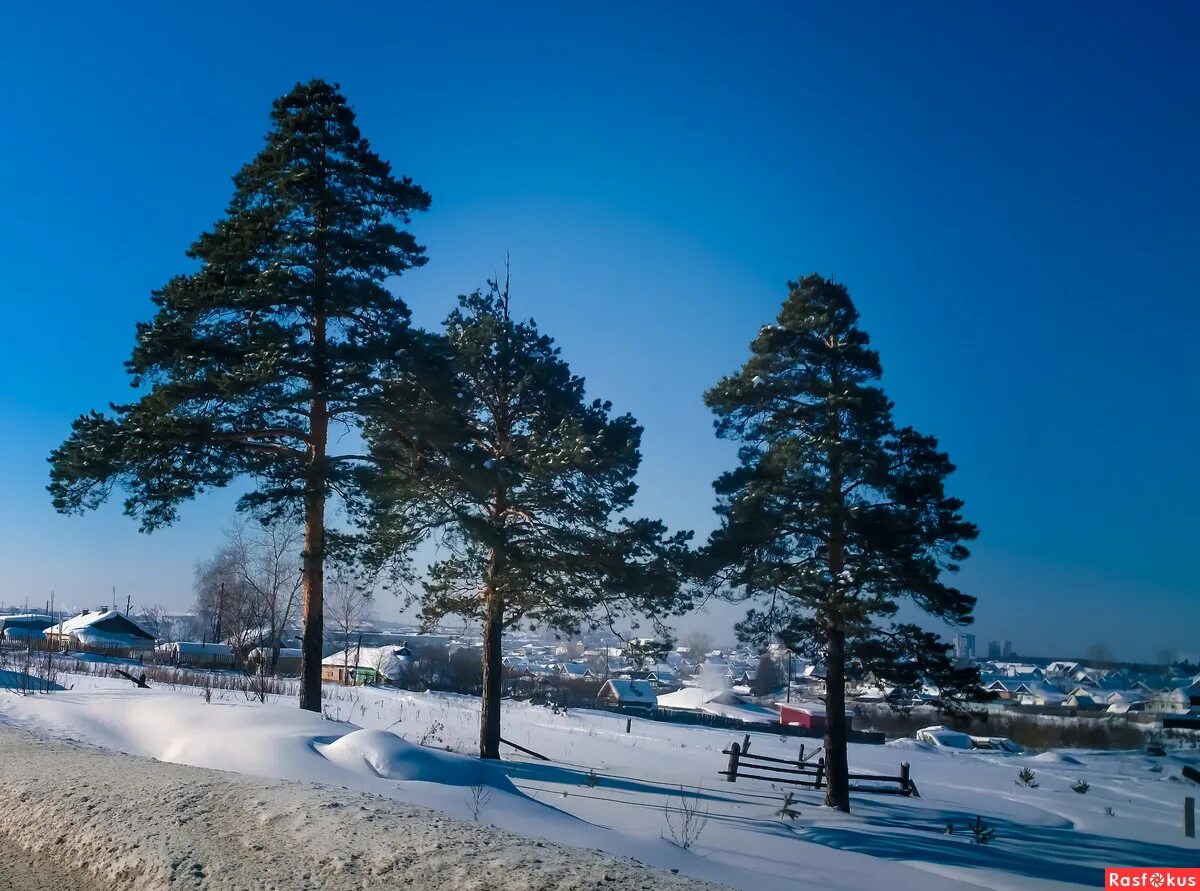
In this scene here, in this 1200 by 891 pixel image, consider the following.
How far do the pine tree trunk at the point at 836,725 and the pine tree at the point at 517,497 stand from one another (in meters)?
3.70

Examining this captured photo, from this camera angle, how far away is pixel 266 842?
679 centimetres

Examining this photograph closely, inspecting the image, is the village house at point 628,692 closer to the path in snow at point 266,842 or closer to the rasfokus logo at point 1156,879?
the rasfokus logo at point 1156,879

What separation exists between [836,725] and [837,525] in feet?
15.0

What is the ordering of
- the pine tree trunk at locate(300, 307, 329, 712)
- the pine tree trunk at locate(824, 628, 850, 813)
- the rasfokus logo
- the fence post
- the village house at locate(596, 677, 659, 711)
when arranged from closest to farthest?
the rasfokus logo
the pine tree trunk at locate(300, 307, 329, 712)
the pine tree trunk at locate(824, 628, 850, 813)
the fence post
the village house at locate(596, 677, 659, 711)

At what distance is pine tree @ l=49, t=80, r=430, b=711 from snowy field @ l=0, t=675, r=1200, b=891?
4127mm

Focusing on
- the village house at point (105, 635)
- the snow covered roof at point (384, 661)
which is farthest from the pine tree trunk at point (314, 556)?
the village house at point (105, 635)

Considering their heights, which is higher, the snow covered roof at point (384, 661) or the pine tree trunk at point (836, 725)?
the pine tree trunk at point (836, 725)

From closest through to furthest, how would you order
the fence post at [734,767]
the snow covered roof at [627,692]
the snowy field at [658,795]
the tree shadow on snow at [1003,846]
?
the snowy field at [658,795] < the tree shadow on snow at [1003,846] < the fence post at [734,767] < the snow covered roof at [627,692]

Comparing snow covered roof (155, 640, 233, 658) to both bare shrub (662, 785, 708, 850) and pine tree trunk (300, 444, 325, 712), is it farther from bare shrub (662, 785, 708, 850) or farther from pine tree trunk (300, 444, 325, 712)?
bare shrub (662, 785, 708, 850)

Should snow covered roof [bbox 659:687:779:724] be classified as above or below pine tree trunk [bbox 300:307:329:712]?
below

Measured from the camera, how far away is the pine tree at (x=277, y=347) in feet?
56.5

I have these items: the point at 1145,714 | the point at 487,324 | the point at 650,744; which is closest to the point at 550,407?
the point at 487,324

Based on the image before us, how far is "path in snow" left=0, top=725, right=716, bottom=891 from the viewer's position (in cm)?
611

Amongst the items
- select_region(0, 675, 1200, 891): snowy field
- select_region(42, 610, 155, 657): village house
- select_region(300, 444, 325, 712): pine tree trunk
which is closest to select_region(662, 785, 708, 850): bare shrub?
select_region(0, 675, 1200, 891): snowy field
